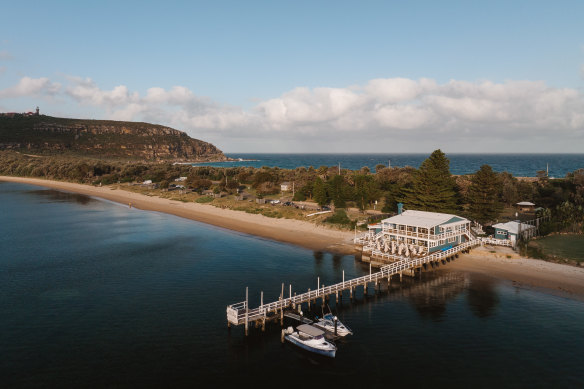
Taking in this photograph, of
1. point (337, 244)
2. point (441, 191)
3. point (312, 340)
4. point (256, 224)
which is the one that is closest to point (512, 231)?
point (441, 191)

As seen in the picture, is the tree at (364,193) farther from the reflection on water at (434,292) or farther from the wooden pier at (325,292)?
the reflection on water at (434,292)

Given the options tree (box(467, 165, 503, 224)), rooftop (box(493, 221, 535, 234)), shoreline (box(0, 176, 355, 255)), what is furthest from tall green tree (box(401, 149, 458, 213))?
shoreline (box(0, 176, 355, 255))

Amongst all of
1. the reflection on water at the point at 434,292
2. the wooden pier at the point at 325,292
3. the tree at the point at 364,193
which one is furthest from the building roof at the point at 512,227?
the tree at the point at 364,193

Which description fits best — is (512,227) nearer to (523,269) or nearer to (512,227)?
(512,227)

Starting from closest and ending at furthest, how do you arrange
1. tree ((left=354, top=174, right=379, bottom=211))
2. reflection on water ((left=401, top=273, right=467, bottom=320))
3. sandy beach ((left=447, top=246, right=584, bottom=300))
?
1. reflection on water ((left=401, top=273, right=467, bottom=320))
2. sandy beach ((left=447, top=246, right=584, bottom=300))
3. tree ((left=354, top=174, right=379, bottom=211))

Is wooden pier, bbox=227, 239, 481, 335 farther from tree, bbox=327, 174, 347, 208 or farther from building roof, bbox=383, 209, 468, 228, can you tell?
tree, bbox=327, 174, 347, 208

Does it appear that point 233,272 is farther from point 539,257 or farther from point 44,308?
point 539,257
